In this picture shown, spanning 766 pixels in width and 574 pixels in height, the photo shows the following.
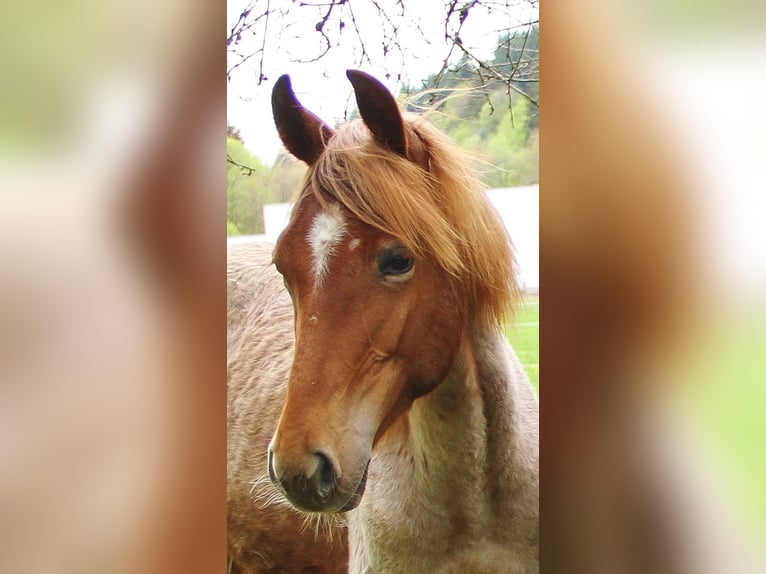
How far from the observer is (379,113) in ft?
4.35

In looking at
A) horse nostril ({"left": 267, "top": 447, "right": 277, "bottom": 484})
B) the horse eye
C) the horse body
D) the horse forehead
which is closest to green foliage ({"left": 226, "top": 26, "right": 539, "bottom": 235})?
the horse forehead

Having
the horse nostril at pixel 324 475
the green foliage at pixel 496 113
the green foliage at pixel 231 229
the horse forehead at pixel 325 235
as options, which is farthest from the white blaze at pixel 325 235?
the horse nostril at pixel 324 475

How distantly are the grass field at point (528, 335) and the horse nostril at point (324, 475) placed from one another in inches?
17.5

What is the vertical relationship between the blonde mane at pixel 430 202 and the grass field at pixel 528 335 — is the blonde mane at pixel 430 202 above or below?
above

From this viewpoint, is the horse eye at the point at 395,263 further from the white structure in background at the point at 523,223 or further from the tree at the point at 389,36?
the tree at the point at 389,36

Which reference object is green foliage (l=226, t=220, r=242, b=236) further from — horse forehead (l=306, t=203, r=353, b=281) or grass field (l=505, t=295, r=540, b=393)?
grass field (l=505, t=295, r=540, b=393)

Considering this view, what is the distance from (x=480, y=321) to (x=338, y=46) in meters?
0.67

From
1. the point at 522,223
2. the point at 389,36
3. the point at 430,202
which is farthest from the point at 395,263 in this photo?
the point at 389,36

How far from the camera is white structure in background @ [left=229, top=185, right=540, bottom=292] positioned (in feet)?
4.50

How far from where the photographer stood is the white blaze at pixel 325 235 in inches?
50.6

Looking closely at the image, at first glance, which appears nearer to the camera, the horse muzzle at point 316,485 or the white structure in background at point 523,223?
the horse muzzle at point 316,485
